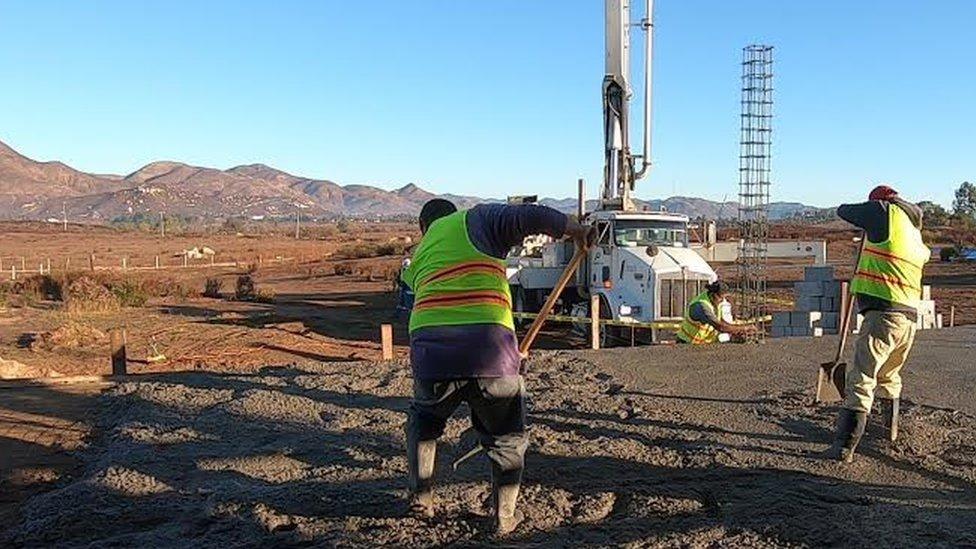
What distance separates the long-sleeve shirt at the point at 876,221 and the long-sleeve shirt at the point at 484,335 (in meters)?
2.79

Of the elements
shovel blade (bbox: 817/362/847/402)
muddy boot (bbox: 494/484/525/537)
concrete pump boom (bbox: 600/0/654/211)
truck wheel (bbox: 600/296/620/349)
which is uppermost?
concrete pump boom (bbox: 600/0/654/211)

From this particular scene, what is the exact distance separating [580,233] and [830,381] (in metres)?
3.55

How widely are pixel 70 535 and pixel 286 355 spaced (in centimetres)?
1308

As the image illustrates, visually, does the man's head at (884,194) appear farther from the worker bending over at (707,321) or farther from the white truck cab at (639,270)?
the white truck cab at (639,270)

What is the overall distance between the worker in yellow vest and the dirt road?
343 millimetres

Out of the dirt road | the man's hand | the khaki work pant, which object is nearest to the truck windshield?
the dirt road

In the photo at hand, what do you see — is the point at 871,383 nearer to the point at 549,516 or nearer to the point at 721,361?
the point at 549,516

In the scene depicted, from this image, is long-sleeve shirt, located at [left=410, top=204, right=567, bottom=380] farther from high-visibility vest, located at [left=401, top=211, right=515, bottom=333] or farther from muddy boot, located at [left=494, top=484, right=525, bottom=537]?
muddy boot, located at [left=494, top=484, right=525, bottom=537]

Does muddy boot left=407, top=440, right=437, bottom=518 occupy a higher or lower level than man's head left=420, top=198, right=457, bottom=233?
lower

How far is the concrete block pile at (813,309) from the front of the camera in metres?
14.7

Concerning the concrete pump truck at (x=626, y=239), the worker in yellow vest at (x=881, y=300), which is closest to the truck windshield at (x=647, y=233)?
the concrete pump truck at (x=626, y=239)

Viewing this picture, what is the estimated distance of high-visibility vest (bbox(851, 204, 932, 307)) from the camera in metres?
6.11

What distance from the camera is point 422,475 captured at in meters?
4.88

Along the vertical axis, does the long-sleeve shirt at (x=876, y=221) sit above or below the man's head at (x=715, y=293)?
above
